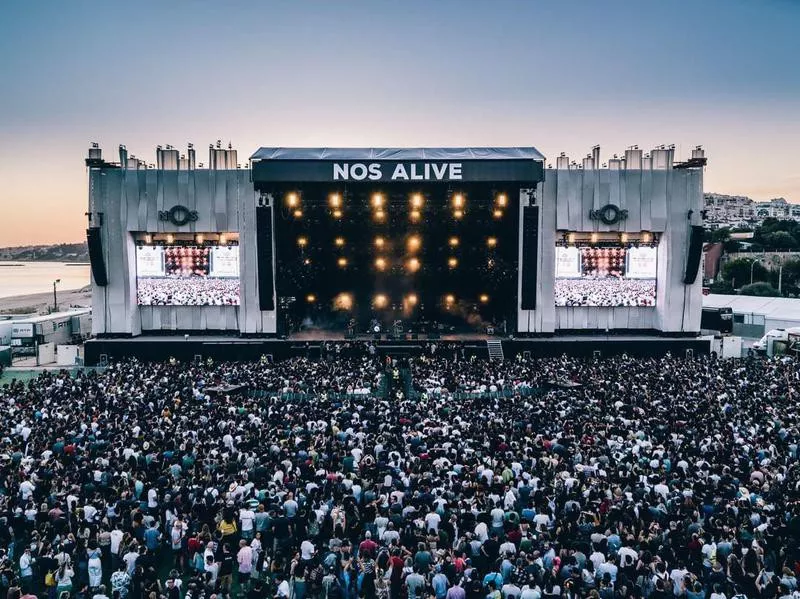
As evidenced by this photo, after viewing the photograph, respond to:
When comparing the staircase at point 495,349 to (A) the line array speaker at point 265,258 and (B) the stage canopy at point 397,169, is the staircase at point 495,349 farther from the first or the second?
(A) the line array speaker at point 265,258

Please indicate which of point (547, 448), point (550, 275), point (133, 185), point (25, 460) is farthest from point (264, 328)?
point (547, 448)

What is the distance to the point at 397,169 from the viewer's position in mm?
29562

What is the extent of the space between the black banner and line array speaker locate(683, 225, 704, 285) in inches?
381

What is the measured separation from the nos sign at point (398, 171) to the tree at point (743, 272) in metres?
43.7

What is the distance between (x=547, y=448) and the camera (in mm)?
14023

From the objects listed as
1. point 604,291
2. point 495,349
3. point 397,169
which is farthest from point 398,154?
point 604,291

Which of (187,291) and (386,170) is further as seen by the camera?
(187,291)

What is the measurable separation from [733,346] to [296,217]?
1014 inches

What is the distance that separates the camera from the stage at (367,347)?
31219 millimetres

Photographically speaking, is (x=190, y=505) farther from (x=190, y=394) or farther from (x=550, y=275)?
(x=550, y=275)

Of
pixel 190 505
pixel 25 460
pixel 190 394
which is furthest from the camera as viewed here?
pixel 190 394

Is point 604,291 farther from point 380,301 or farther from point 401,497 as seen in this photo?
point 401,497

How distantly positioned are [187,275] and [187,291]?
0.90 metres

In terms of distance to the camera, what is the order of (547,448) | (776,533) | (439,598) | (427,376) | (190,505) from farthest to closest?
(427,376)
(547,448)
(190,505)
(776,533)
(439,598)
